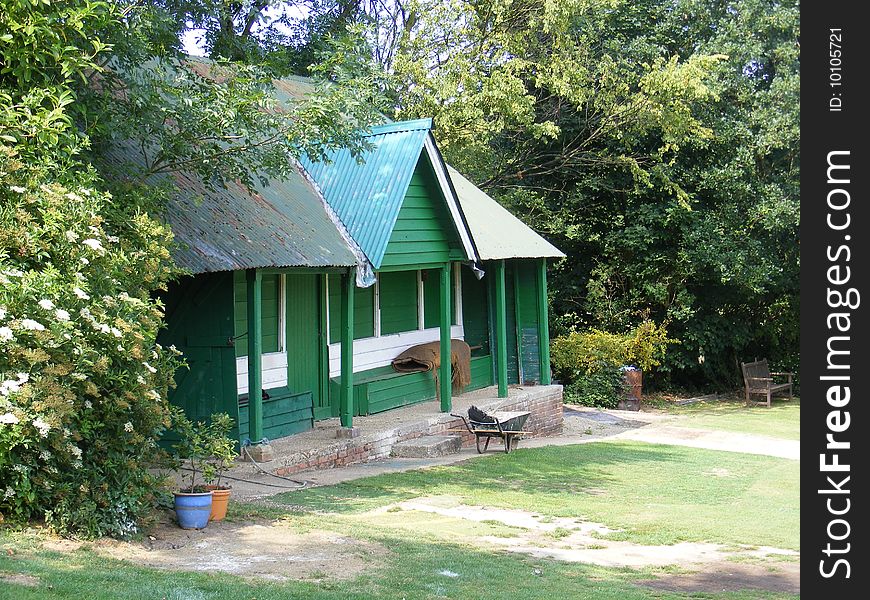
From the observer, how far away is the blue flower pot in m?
9.01

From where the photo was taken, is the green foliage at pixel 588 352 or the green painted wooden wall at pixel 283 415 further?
the green foliage at pixel 588 352

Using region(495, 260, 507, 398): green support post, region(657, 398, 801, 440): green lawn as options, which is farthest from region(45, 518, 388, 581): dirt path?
region(657, 398, 801, 440): green lawn

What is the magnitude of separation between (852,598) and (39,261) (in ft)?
21.7

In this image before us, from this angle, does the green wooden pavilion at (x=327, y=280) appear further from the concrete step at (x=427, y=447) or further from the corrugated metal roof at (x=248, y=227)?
the concrete step at (x=427, y=447)

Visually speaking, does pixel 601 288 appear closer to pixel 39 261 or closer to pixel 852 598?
pixel 39 261

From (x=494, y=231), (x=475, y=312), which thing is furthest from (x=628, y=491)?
(x=475, y=312)

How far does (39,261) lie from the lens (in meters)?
8.20

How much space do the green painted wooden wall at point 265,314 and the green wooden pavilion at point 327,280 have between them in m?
0.02

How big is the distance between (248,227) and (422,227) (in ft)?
12.8

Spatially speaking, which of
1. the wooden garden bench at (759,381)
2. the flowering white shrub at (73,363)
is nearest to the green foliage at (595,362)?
the wooden garden bench at (759,381)

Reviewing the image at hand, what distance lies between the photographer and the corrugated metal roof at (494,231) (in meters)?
18.5

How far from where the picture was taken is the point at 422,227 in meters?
16.3

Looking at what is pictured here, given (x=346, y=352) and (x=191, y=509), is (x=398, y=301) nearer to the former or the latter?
(x=346, y=352)

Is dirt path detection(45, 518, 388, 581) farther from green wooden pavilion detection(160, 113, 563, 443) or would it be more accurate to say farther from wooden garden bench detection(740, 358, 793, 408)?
wooden garden bench detection(740, 358, 793, 408)
